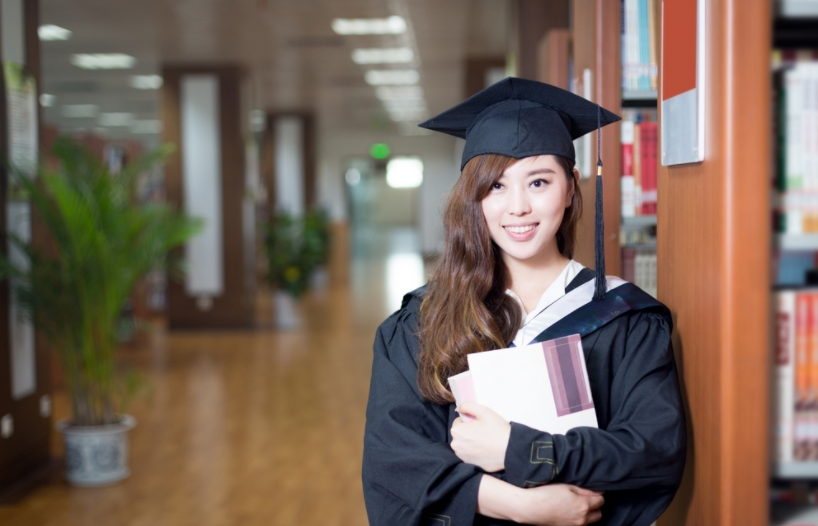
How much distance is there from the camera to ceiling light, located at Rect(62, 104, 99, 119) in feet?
43.1

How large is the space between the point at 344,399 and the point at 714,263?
447 cm

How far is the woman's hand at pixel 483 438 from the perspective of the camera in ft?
4.62

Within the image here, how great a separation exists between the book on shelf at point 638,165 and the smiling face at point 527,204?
1226 mm

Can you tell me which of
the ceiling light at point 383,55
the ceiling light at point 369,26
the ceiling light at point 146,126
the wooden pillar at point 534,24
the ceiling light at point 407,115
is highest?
the ceiling light at point 407,115

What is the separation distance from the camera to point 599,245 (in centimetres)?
160

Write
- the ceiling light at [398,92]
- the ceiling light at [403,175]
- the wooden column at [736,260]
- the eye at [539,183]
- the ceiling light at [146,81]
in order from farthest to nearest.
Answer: the ceiling light at [403,175] → the ceiling light at [398,92] → the ceiling light at [146,81] → the eye at [539,183] → the wooden column at [736,260]

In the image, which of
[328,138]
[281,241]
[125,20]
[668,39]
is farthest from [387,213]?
[668,39]

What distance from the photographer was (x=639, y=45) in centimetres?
261

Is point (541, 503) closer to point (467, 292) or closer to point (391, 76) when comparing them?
point (467, 292)

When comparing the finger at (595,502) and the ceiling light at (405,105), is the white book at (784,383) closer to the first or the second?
the finger at (595,502)

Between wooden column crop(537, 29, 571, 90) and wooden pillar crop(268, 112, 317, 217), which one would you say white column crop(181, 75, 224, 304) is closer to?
wooden pillar crop(268, 112, 317, 217)

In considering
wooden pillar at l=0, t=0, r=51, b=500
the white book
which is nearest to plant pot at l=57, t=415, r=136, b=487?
wooden pillar at l=0, t=0, r=51, b=500

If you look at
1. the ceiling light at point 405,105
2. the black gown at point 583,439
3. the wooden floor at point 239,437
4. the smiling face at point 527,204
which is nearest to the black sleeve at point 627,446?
the black gown at point 583,439

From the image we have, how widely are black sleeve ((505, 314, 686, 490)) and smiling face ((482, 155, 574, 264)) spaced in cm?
28
